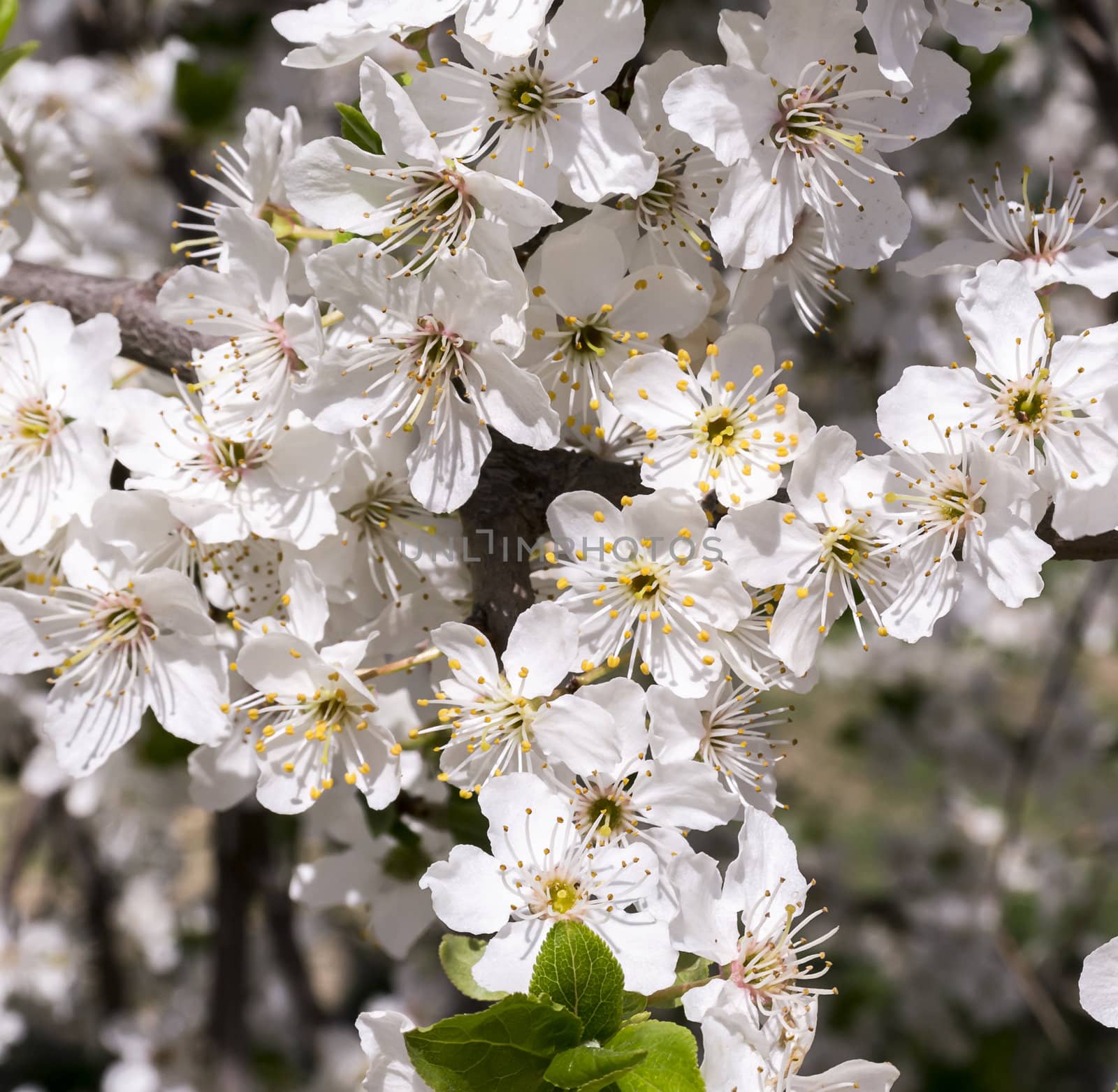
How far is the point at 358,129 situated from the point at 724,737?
0.75 meters

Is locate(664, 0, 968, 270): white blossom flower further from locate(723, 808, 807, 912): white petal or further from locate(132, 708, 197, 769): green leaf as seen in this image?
locate(132, 708, 197, 769): green leaf

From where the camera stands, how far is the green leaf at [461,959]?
1.16 m

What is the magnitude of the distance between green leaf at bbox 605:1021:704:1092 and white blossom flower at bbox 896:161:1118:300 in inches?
32.2

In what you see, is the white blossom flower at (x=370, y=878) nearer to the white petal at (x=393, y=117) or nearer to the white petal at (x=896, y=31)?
the white petal at (x=393, y=117)

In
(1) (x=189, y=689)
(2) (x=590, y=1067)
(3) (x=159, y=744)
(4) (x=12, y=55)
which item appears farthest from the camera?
(3) (x=159, y=744)

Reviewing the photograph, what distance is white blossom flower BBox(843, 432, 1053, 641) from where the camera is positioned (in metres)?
1.12

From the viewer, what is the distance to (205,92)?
2.53 meters

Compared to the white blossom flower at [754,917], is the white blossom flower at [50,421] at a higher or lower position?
higher

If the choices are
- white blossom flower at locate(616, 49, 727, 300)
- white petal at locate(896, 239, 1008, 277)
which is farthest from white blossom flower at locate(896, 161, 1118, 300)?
white blossom flower at locate(616, 49, 727, 300)

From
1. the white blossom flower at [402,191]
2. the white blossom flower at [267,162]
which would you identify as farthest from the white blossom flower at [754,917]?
the white blossom flower at [267,162]

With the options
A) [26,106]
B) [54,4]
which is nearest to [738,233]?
[26,106]

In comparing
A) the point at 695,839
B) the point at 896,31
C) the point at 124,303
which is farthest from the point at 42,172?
the point at 695,839

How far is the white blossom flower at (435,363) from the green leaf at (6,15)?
889mm

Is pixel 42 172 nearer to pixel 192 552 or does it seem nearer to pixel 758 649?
pixel 192 552
